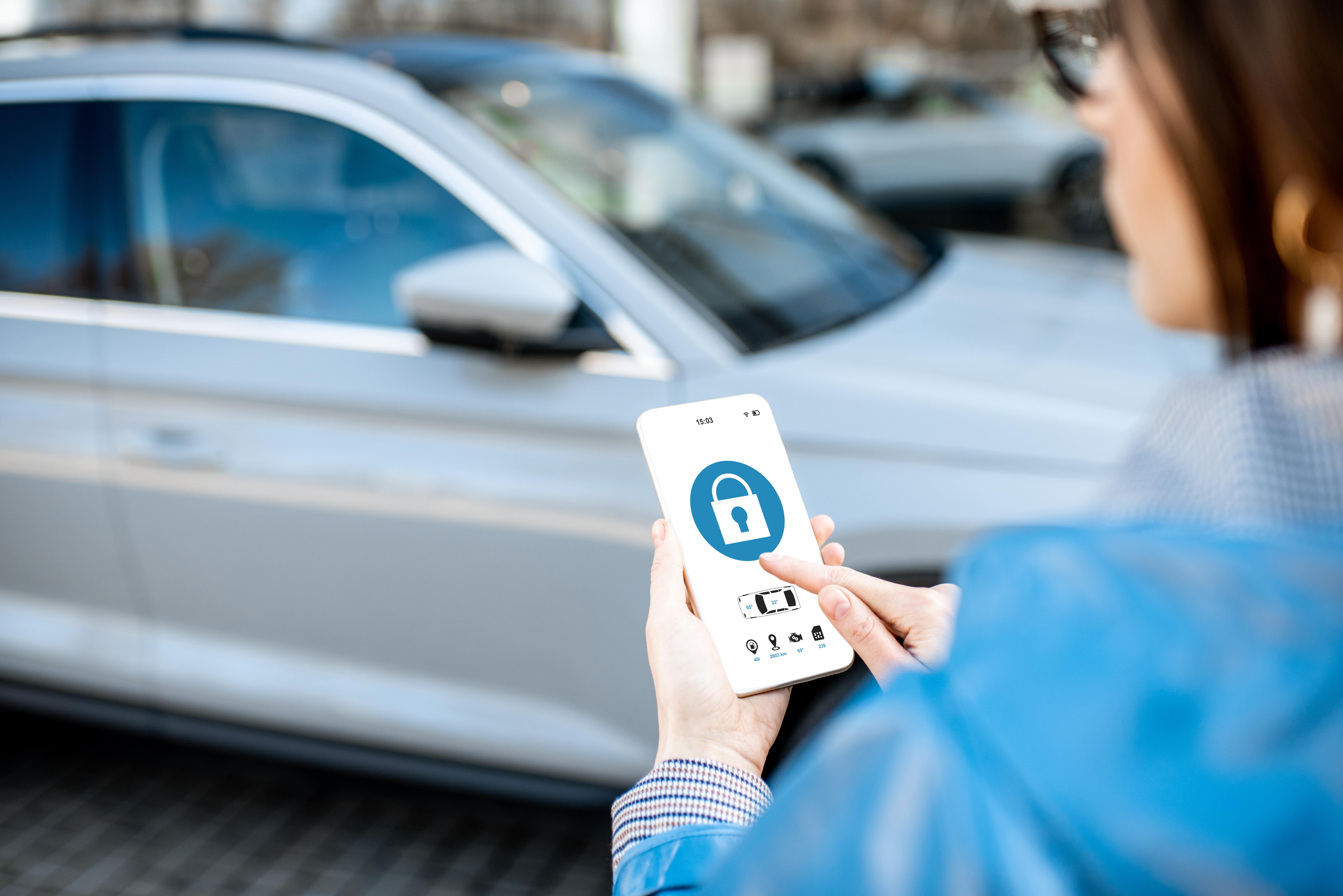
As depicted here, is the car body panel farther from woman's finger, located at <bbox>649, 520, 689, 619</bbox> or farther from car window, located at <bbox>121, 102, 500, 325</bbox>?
woman's finger, located at <bbox>649, 520, 689, 619</bbox>

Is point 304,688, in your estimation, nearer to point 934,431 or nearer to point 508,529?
point 508,529

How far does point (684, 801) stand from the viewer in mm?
904

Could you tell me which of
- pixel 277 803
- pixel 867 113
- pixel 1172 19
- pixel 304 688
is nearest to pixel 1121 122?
pixel 1172 19

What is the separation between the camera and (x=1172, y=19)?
22.7 inches

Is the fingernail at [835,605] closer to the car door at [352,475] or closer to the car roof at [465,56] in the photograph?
the car door at [352,475]

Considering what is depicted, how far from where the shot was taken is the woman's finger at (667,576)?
1041 mm

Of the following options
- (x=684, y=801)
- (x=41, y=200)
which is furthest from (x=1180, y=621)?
(x=41, y=200)

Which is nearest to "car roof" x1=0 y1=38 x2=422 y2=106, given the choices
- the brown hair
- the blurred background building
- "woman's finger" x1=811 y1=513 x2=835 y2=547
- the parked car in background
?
the blurred background building

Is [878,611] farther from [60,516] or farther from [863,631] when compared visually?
[60,516]

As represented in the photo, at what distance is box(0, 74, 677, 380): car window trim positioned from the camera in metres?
2.13

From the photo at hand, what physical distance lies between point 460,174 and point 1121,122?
1.76 metres

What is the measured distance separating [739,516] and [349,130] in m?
1.54

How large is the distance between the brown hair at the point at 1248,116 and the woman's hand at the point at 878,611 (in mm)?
502

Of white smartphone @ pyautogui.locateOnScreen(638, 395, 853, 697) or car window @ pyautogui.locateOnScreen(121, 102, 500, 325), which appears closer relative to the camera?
white smartphone @ pyautogui.locateOnScreen(638, 395, 853, 697)
